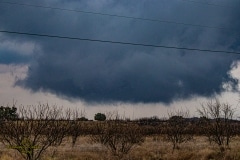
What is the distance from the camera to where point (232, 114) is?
36594mm

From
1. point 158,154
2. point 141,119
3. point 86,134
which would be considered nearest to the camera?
point 158,154

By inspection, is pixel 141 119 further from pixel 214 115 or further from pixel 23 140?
pixel 23 140

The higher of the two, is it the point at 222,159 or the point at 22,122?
the point at 22,122

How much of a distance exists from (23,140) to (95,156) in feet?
33.1

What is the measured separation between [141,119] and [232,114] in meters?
70.7

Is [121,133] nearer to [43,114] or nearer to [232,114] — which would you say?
[232,114]

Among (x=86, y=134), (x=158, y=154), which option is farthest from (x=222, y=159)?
(x=86, y=134)

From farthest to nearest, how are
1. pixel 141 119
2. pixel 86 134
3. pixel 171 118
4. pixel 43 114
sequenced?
pixel 141 119, pixel 86 134, pixel 171 118, pixel 43 114

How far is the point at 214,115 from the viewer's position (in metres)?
36.6

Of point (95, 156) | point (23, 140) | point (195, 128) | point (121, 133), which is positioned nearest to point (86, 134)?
point (195, 128)

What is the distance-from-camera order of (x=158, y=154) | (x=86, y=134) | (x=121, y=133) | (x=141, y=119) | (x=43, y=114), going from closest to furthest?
1. (x=43, y=114)
2. (x=158, y=154)
3. (x=121, y=133)
4. (x=86, y=134)
5. (x=141, y=119)

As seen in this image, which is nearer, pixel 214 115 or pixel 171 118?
pixel 214 115

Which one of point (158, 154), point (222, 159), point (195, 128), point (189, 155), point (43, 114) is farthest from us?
point (195, 128)

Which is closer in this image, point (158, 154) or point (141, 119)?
point (158, 154)
